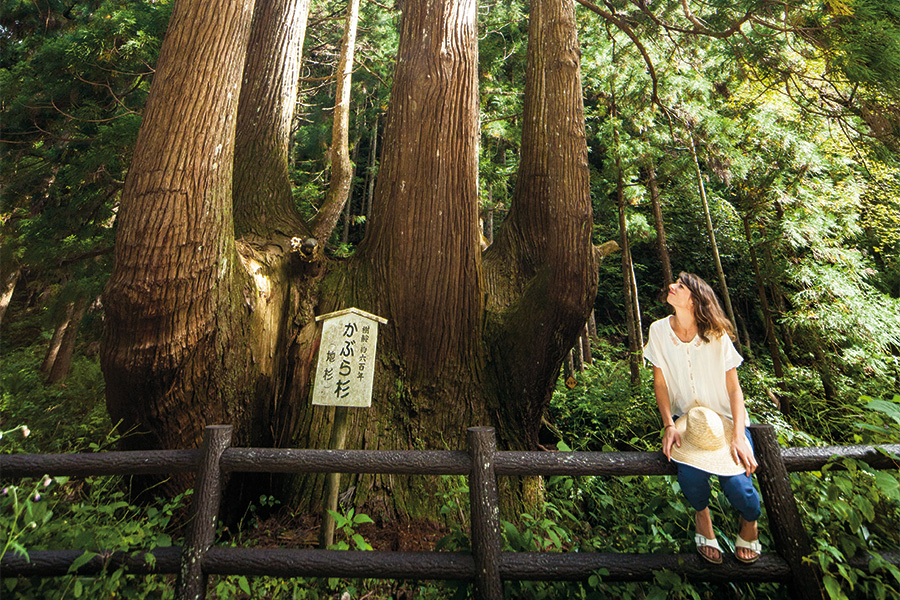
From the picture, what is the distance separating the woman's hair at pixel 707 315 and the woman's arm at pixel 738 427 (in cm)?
17

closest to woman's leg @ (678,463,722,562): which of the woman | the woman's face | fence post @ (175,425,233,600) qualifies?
the woman

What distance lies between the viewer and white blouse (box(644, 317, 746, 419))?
174cm

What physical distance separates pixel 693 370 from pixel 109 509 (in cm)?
278

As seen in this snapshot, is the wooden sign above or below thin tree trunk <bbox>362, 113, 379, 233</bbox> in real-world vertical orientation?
below

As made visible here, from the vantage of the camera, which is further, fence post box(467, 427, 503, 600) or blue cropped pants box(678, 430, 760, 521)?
fence post box(467, 427, 503, 600)

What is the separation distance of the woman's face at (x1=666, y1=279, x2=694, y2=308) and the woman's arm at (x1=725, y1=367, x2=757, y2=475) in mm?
327

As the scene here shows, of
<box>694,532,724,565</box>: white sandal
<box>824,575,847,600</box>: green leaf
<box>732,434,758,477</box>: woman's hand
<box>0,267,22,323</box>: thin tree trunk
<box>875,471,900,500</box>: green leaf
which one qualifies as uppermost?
<box>0,267,22,323</box>: thin tree trunk

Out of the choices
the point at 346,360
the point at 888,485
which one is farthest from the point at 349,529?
the point at 888,485

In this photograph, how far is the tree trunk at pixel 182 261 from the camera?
2209 millimetres

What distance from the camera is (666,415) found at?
181 centimetres

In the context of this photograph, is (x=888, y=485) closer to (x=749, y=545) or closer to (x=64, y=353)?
(x=749, y=545)

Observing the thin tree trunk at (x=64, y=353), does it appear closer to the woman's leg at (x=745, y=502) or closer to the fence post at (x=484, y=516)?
the fence post at (x=484, y=516)

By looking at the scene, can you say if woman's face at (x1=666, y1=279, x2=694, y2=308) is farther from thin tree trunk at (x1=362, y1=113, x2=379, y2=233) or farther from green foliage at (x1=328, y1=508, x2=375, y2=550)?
thin tree trunk at (x1=362, y1=113, x2=379, y2=233)

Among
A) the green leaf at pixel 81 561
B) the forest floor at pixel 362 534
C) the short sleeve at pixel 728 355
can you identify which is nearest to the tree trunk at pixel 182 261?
the forest floor at pixel 362 534
